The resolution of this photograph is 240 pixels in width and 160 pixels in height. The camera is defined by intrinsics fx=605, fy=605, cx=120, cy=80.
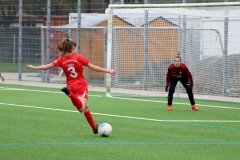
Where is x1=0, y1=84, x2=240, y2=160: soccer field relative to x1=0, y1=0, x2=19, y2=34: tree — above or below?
below

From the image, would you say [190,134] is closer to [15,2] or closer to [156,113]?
[156,113]

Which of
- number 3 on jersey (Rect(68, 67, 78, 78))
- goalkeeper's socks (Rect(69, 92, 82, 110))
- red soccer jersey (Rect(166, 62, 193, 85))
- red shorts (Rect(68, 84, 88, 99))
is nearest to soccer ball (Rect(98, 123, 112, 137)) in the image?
goalkeeper's socks (Rect(69, 92, 82, 110))

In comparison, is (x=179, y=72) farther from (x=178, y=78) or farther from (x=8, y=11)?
(x=8, y=11)

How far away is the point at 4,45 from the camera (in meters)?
28.3

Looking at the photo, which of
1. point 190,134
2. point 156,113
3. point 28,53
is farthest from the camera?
point 28,53

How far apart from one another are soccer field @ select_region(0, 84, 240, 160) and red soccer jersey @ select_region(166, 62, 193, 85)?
895 mm

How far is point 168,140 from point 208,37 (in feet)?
34.9

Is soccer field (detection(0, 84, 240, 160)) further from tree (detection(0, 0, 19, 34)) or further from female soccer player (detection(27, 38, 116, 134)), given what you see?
tree (detection(0, 0, 19, 34))

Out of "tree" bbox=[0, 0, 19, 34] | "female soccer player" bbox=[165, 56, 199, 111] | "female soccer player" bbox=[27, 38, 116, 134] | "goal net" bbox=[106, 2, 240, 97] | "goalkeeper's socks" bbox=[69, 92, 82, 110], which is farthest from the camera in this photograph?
"tree" bbox=[0, 0, 19, 34]

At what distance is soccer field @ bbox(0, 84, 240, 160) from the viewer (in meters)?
8.94

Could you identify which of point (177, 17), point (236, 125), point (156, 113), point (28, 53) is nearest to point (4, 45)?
point (28, 53)

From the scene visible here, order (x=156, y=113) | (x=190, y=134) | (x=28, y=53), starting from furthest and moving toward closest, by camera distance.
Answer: (x=28, y=53)
(x=156, y=113)
(x=190, y=134)

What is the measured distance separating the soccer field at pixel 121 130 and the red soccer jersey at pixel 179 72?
0.90m

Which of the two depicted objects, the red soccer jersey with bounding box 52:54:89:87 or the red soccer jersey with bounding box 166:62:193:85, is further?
the red soccer jersey with bounding box 166:62:193:85
